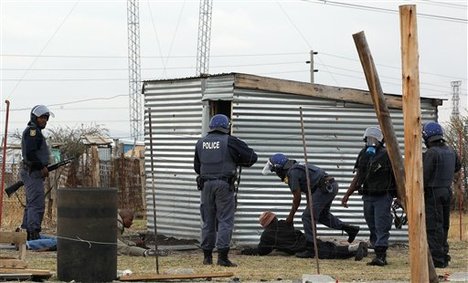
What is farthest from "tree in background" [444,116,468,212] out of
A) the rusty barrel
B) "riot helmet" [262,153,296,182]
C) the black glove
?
the rusty barrel

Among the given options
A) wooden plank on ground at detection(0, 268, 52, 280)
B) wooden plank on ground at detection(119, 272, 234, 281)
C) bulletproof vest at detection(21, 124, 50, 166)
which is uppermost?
bulletproof vest at detection(21, 124, 50, 166)

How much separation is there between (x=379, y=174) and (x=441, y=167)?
2.82ft

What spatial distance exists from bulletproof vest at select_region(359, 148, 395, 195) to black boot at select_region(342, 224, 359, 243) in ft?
5.07

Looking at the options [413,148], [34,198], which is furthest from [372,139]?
[413,148]

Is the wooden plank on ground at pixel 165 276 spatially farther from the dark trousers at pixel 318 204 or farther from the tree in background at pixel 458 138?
the tree in background at pixel 458 138

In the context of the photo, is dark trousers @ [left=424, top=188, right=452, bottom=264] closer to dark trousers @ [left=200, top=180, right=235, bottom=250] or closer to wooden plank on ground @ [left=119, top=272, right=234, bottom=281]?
dark trousers @ [left=200, top=180, right=235, bottom=250]

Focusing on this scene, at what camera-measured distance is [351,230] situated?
1376 cm

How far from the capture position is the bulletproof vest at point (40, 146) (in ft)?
42.8

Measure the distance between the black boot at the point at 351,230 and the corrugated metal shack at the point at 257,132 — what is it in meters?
1.03

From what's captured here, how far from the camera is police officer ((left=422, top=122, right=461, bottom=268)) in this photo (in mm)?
11539

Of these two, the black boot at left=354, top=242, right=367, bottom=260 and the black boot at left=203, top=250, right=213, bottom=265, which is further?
the black boot at left=354, top=242, right=367, bottom=260

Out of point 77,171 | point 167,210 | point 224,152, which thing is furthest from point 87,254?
point 77,171

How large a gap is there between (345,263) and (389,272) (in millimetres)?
1275

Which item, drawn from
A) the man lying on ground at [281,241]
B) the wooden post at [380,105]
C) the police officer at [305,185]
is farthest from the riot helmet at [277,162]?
the wooden post at [380,105]
